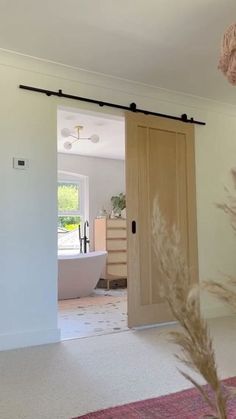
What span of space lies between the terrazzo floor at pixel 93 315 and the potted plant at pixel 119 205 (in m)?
1.58

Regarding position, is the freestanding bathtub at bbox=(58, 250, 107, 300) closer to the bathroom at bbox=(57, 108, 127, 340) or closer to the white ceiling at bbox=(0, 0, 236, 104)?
the bathroom at bbox=(57, 108, 127, 340)

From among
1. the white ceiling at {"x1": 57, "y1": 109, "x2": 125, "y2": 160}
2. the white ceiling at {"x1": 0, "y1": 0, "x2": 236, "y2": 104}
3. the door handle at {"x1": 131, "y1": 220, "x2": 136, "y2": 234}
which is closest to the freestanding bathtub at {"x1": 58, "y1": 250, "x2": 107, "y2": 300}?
the white ceiling at {"x1": 57, "y1": 109, "x2": 125, "y2": 160}

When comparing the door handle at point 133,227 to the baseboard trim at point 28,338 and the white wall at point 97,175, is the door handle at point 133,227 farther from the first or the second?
the white wall at point 97,175

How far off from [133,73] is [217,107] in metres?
1.31

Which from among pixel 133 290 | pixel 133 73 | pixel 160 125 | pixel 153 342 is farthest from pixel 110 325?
pixel 133 73

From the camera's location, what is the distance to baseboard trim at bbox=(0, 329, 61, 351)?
2.92m

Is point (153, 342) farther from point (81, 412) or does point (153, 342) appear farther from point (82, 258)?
point (82, 258)

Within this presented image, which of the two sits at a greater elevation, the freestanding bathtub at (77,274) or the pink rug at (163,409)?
the freestanding bathtub at (77,274)

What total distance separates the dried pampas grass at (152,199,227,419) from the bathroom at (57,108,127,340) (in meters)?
3.81

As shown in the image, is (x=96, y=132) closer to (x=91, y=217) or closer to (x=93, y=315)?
(x=91, y=217)

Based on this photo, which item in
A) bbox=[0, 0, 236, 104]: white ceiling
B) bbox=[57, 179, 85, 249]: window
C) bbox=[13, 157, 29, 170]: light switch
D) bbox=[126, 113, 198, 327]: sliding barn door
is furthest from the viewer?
bbox=[57, 179, 85, 249]: window

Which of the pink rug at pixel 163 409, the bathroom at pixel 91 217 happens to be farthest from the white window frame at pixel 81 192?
the pink rug at pixel 163 409

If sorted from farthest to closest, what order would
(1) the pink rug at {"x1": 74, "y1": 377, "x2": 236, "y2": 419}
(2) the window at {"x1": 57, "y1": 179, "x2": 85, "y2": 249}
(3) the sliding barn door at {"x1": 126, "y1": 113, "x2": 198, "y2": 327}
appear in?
(2) the window at {"x1": 57, "y1": 179, "x2": 85, "y2": 249} < (3) the sliding barn door at {"x1": 126, "y1": 113, "x2": 198, "y2": 327} < (1) the pink rug at {"x1": 74, "y1": 377, "x2": 236, "y2": 419}

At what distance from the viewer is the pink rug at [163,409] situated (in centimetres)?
178
